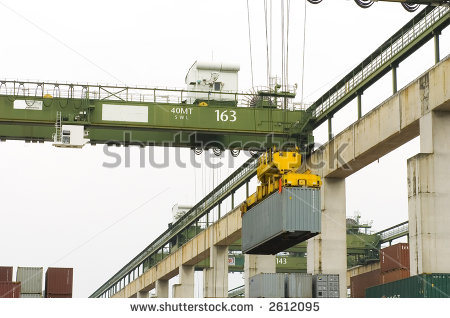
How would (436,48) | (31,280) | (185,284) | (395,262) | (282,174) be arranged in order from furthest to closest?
(185,284) → (31,280) → (395,262) → (282,174) → (436,48)

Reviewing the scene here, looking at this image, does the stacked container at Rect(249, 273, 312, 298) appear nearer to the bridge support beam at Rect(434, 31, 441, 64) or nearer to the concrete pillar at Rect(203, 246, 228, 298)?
the bridge support beam at Rect(434, 31, 441, 64)

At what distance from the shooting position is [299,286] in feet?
142

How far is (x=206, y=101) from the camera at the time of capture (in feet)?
150

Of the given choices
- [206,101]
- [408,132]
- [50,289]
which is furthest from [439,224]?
[50,289]

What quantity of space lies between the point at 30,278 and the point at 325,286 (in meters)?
24.3

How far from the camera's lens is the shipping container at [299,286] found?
43000mm

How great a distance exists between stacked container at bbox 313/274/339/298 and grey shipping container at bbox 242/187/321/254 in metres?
3.07

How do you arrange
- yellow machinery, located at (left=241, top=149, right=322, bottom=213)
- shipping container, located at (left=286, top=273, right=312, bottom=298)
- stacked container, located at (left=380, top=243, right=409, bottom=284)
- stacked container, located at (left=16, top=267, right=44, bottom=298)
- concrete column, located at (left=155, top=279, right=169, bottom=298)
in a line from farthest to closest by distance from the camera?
concrete column, located at (left=155, top=279, right=169, bottom=298) → stacked container, located at (left=16, top=267, right=44, bottom=298) → stacked container, located at (left=380, top=243, right=409, bottom=284) → shipping container, located at (left=286, top=273, right=312, bottom=298) → yellow machinery, located at (left=241, top=149, right=322, bottom=213)

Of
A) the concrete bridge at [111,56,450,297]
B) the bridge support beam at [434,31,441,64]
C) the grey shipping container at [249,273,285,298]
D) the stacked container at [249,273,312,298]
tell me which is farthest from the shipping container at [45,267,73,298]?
the bridge support beam at [434,31,441,64]

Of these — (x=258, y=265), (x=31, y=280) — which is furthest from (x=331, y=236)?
(x=31, y=280)

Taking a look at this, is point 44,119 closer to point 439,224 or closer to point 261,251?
point 261,251

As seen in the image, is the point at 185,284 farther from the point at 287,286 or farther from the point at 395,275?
the point at 287,286

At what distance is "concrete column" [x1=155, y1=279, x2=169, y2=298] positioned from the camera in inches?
3430
